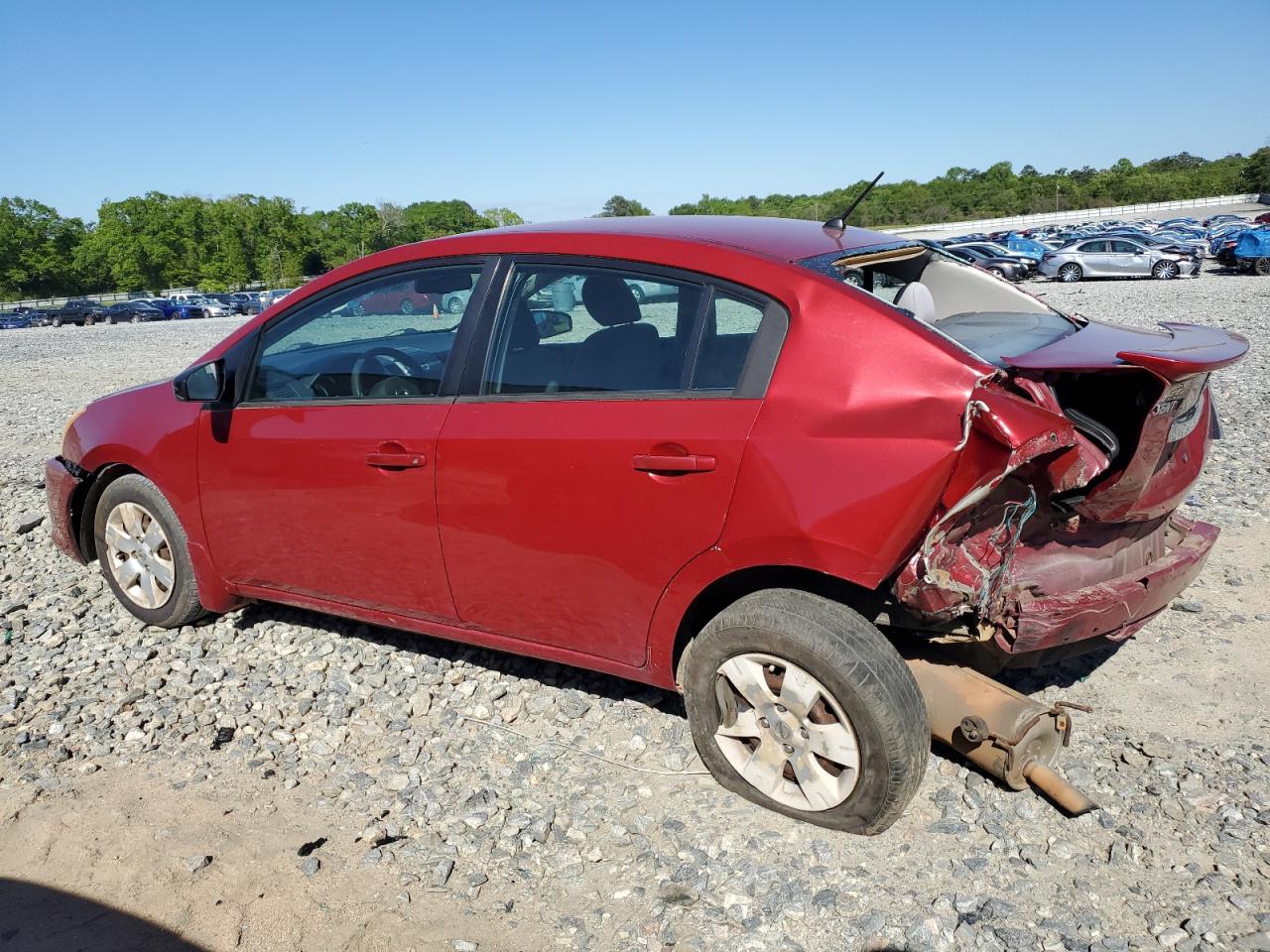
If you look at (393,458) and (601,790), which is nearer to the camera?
(601,790)

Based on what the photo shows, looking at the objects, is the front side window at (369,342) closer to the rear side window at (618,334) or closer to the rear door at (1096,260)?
the rear side window at (618,334)

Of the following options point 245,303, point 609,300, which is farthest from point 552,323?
point 245,303

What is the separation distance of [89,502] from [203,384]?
122 cm

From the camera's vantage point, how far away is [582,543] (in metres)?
3.26

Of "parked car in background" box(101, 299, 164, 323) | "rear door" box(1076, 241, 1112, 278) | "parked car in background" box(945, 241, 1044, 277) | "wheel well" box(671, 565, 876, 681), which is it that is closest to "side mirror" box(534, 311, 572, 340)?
"wheel well" box(671, 565, 876, 681)

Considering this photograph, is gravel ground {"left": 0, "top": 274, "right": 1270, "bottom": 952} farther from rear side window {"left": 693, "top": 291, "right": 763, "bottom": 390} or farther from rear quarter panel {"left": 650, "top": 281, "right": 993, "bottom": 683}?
rear side window {"left": 693, "top": 291, "right": 763, "bottom": 390}

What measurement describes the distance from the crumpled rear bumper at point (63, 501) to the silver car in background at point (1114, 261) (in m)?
32.8

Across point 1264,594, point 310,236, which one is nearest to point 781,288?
point 1264,594

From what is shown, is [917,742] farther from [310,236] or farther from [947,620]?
[310,236]

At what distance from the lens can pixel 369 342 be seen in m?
3.96

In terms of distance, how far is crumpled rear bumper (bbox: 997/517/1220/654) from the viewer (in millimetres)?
2969

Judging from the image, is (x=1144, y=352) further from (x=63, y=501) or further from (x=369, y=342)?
(x=63, y=501)

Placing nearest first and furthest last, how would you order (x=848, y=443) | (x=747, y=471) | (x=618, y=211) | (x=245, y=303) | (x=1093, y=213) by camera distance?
(x=848, y=443) < (x=747, y=471) < (x=618, y=211) < (x=245, y=303) < (x=1093, y=213)

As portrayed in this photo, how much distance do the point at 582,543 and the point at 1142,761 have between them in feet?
6.68
